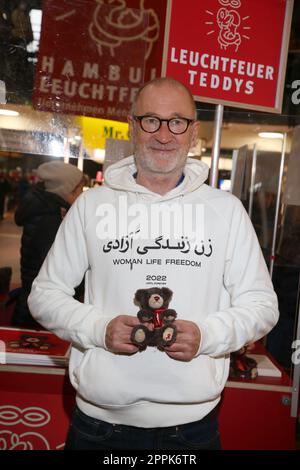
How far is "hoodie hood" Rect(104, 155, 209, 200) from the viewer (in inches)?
61.0

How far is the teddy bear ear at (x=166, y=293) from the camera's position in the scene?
131cm

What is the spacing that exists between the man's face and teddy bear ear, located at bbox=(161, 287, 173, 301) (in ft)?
1.30

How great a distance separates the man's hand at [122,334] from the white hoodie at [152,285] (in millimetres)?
70

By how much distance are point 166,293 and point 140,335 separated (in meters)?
0.13

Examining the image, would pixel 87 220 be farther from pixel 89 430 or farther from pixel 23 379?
pixel 23 379

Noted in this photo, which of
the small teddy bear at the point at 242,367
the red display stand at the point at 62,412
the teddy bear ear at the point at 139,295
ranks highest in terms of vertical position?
the teddy bear ear at the point at 139,295

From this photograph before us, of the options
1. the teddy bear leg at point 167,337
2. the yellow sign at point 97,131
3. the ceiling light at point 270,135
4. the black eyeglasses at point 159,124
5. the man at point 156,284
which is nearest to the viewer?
the teddy bear leg at point 167,337

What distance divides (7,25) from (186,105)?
1.25 meters

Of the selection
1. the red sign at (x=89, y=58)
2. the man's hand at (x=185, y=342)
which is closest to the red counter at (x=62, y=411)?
the man's hand at (x=185, y=342)

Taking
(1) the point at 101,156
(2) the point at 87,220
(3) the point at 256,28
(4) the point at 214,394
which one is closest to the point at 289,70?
(3) the point at 256,28

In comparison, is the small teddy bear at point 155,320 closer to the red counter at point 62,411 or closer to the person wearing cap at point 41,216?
the red counter at point 62,411

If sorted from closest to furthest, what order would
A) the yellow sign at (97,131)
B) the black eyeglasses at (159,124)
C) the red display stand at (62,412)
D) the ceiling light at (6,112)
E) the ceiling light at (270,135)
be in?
the black eyeglasses at (159,124) → the red display stand at (62,412) → the ceiling light at (6,112) → the yellow sign at (97,131) → the ceiling light at (270,135)
